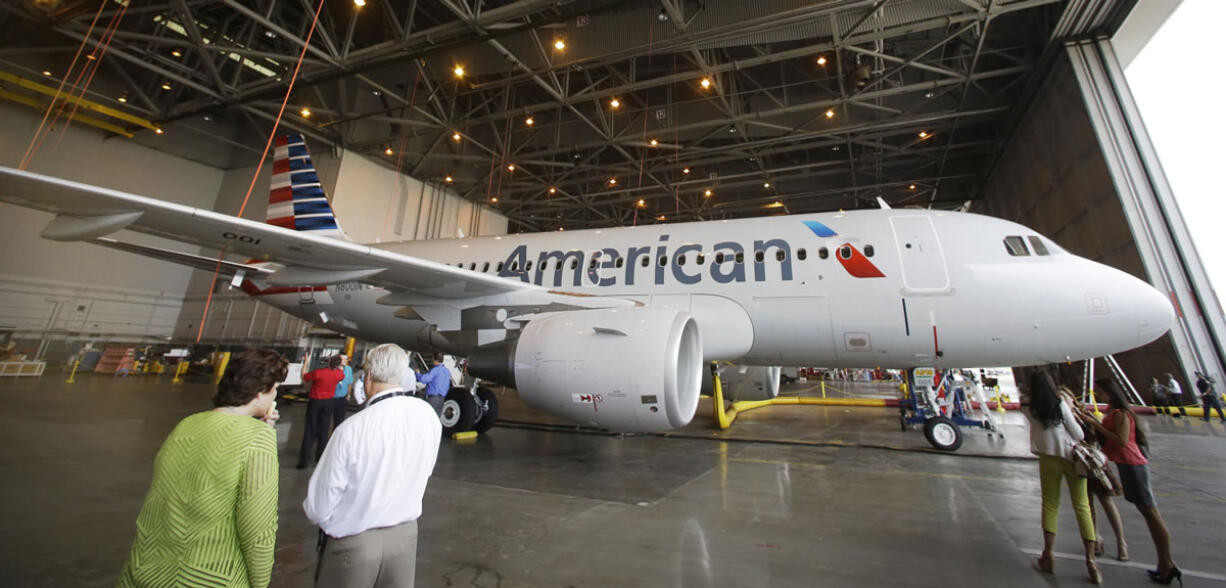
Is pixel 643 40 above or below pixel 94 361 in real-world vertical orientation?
above

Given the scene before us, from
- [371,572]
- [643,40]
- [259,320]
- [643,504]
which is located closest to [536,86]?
[643,40]

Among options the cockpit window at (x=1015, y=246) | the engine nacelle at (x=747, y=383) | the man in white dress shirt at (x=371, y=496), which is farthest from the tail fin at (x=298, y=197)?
the cockpit window at (x=1015, y=246)

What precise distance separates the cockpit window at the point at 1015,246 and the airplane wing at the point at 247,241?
483 cm

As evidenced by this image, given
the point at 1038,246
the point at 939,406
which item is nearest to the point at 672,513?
the point at 1038,246

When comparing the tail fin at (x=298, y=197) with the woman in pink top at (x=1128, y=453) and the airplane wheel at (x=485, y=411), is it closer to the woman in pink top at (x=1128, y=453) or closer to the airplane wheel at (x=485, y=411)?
the airplane wheel at (x=485, y=411)

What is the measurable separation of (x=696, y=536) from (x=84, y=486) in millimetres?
4831

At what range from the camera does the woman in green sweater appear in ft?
3.92

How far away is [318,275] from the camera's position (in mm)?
4754

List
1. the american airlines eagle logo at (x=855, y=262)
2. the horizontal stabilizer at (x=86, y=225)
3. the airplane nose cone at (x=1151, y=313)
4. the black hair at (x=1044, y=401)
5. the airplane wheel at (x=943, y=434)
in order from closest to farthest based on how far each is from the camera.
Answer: the black hair at (x=1044, y=401) < the horizontal stabilizer at (x=86, y=225) < the airplane nose cone at (x=1151, y=313) < the american airlines eagle logo at (x=855, y=262) < the airplane wheel at (x=943, y=434)

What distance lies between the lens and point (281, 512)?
3.18 meters

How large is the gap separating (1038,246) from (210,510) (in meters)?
7.78

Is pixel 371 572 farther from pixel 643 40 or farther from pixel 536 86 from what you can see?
pixel 536 86

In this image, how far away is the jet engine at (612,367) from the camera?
4.17 m

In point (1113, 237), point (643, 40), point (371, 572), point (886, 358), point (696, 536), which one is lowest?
point (696, 536)
